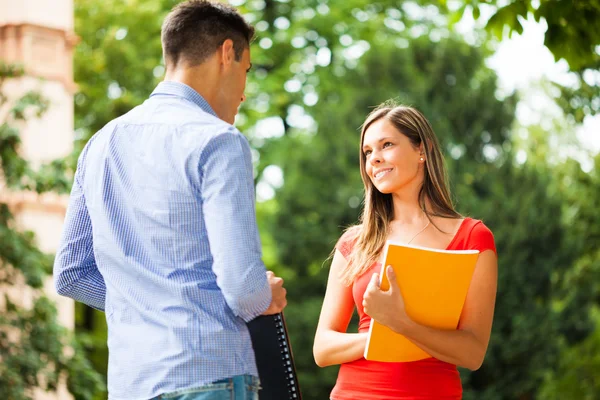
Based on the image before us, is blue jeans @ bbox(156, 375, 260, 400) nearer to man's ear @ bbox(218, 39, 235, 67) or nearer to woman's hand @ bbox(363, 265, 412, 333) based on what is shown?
woman's hand @ bbox(363, 265, 412, 333)

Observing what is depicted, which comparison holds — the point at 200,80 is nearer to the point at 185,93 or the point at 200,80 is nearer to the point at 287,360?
the point at 185,93

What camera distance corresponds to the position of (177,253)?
229 centimetres

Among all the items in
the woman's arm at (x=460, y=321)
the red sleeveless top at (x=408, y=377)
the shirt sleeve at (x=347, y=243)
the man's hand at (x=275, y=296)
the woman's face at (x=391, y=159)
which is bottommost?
the red sleeveless top at (x=408, y=377)

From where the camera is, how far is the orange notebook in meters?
2.84

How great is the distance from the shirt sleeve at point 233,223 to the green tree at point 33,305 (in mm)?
6889

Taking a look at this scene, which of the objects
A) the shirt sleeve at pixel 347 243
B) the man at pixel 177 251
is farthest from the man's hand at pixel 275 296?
the shirt sleeve at pixel 347 243

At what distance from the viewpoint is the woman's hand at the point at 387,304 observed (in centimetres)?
284

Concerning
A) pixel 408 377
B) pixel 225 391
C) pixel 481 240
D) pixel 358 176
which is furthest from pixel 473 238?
pixel 358 176

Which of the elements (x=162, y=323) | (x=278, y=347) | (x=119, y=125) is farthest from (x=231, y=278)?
(x=119, y=125)

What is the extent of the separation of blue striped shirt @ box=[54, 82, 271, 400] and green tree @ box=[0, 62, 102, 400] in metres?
6.72

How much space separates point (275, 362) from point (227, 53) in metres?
0.87

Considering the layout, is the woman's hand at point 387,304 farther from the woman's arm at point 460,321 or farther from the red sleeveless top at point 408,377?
the red sleeveless top at point 408,377

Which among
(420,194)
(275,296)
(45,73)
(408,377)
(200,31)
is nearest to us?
(275,296)

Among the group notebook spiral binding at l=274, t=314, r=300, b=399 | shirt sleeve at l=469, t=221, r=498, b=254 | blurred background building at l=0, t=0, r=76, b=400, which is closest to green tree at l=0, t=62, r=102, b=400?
blurred background building at l=0, t=0, r=76, b=400
